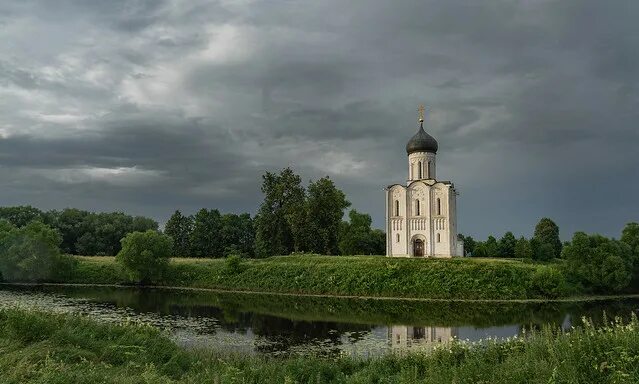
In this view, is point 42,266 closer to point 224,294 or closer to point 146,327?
point 224,294

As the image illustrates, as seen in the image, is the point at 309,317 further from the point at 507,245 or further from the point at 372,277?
the point at 507,245

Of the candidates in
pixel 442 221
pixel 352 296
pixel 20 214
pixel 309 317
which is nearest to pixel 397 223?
pixel 442 221

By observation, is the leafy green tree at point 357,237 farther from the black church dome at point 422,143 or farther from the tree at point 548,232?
the tree at point 548,232

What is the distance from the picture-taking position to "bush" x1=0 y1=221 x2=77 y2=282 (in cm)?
5234

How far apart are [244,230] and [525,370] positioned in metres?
71.8

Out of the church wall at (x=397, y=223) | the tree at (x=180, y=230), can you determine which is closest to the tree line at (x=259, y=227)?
the tree at (x=180, y=230)

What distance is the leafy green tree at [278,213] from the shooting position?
199 feet

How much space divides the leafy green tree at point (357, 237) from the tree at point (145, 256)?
82.1ft

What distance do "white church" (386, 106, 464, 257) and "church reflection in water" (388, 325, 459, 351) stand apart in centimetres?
2962

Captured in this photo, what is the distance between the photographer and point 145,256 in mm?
50781

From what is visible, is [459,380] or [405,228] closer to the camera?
[459,380]

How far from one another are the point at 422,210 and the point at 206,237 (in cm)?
3315

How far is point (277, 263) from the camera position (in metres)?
51.3

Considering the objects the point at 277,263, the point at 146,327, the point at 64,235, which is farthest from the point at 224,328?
the point at 64,235
